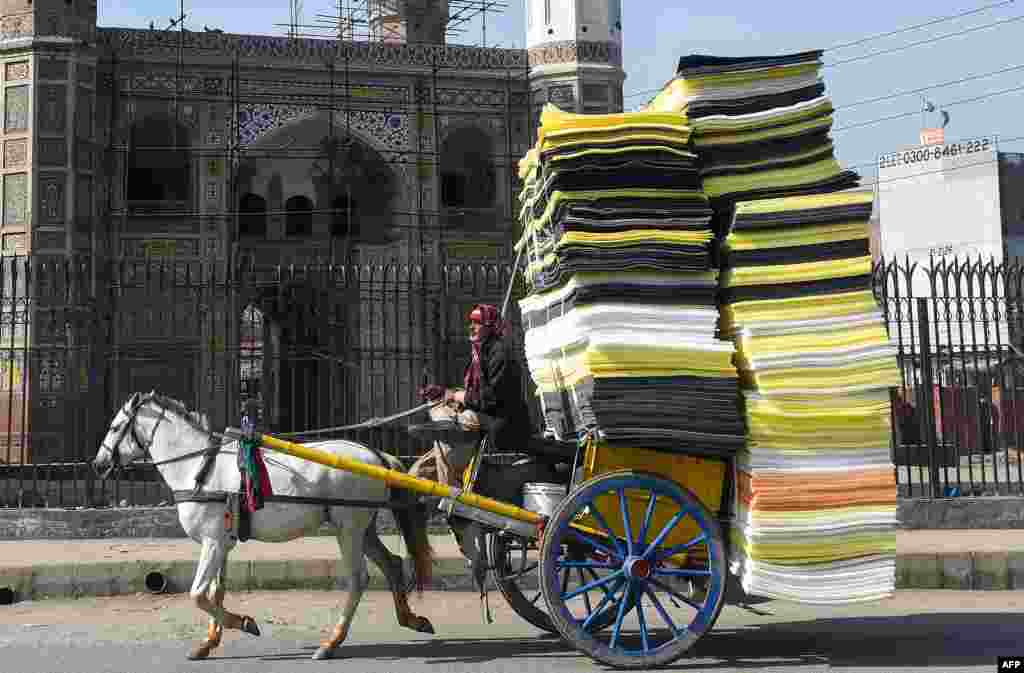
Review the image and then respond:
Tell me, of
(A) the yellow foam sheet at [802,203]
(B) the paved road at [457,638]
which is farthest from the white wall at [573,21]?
(A) the yellow foam sheet at [802,203]

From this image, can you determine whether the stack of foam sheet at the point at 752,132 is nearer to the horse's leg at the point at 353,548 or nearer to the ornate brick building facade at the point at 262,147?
the horse's leg at the point at 353,548

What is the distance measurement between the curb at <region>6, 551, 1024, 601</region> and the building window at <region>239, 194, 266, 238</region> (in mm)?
14632

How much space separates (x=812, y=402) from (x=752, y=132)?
4.85 feet

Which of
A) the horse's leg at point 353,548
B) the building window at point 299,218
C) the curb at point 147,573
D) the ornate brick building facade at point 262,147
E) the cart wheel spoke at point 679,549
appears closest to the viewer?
the cart wheel spoke at point 679,549

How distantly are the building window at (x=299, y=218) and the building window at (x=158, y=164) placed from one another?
7.30 ft

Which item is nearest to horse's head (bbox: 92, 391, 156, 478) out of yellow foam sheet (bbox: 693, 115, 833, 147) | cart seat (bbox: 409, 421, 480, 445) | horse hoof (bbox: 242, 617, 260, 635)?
horse hoof (bbox: 242, 617, 260, 635)

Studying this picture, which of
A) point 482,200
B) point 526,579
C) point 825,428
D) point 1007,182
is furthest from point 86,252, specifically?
point 1007,182

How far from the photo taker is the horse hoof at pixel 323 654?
6750 millimetres

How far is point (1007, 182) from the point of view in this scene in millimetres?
37875

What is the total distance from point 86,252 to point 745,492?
56.4 feet

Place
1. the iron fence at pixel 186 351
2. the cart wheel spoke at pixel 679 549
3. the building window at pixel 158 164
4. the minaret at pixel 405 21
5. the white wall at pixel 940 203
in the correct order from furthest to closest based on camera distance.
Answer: the white wall at pixel 940 203 < the minaret at pixel 405 21 < the building window at pixel 158 164 < the iron fence at pixel 186 351 < the cart wheel spoke at pixel 679 549

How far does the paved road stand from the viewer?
21.3ft

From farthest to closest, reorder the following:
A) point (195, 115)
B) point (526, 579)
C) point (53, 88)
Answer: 1. point (195, 115)
2. point (53, 88)
3. point (526, 579)

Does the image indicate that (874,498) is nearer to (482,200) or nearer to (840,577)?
(840,577)
